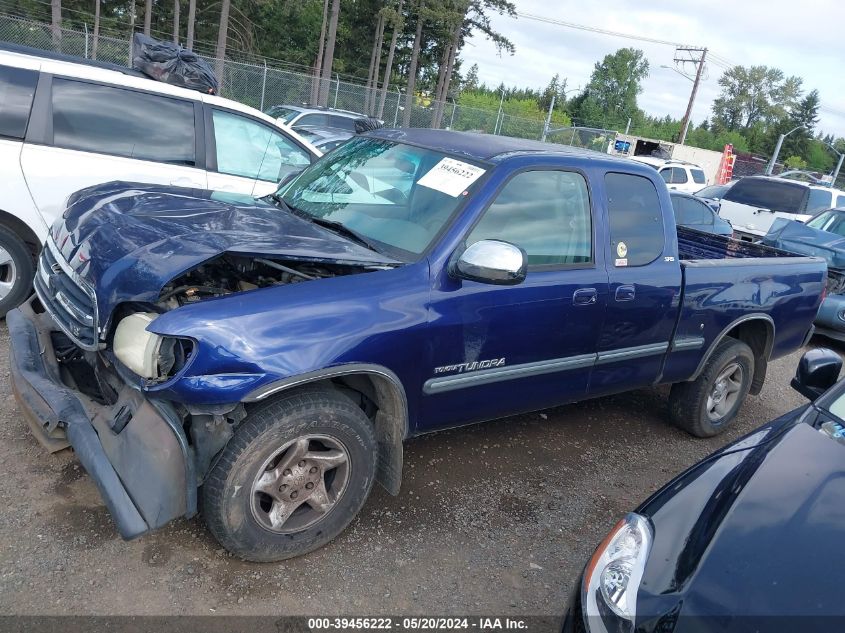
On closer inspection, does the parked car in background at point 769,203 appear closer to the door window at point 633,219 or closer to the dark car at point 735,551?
the door window at point 633,219

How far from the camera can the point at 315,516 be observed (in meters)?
2.99

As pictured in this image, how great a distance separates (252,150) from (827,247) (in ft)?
24.5

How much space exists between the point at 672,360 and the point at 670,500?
7.52ft

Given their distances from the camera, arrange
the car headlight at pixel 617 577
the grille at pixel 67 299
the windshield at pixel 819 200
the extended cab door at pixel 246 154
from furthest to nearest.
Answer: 1. the windshield at pixel 819 200
2. the extended cab door at pixel 246 154
3. the grille at pixel 67 299
4. the car headlight at pixel 617 577

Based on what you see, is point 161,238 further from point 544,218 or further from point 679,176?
point 679,176

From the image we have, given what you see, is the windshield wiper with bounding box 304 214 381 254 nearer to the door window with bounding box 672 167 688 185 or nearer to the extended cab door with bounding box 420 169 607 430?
the extended cab door with bounding box 420 169 607 430

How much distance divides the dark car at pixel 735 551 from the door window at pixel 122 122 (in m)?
4.67

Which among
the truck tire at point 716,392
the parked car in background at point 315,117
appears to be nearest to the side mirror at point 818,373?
the truck tire at point 716,392

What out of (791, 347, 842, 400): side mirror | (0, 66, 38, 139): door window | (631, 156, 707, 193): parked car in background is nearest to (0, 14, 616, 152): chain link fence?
(631, 156, 707, 193): parked car in background

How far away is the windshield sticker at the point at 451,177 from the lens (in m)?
3.37

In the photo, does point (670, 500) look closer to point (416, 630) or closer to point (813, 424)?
point (813, 424)

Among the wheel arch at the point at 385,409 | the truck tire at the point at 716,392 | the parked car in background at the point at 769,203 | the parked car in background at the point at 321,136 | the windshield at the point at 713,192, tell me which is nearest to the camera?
the wheel arch at the point at 385,409

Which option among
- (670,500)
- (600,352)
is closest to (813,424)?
(670,500)

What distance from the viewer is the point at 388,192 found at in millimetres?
3605
